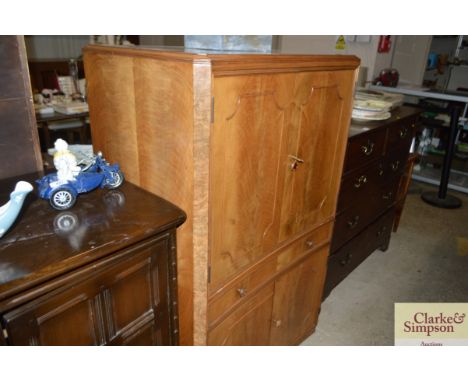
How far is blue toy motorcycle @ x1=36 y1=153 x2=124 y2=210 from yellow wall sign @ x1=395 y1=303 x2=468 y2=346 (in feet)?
3.98

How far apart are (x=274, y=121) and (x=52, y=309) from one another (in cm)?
74

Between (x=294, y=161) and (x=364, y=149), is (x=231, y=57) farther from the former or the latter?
(x=364, y=149)

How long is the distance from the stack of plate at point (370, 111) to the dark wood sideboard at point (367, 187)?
0.05 m

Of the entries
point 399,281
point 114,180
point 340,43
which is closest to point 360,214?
point 399,281

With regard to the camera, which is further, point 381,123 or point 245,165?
point 381,123

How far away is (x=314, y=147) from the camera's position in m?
1.31

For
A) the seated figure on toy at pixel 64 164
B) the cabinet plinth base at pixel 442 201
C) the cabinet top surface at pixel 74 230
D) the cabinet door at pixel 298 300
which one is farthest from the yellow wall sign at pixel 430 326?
the cabinet plinth base at pixel 442 201

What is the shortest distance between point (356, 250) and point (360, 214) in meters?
0.29

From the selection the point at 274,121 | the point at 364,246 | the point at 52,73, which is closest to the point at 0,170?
the point at 274,121

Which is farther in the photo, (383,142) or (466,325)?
(383,142)

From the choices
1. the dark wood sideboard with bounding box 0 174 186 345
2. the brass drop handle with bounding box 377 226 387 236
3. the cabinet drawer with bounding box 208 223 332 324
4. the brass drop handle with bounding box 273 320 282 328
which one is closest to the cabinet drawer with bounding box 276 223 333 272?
the cabinet drawer with bounding box 208 223 332 324

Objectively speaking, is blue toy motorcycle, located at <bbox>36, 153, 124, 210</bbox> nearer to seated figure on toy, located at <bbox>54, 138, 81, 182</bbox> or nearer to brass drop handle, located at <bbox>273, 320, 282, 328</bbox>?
seated figure on toy, located at <bbox>54, 138, 81, 182</bbox>

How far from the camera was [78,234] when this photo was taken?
816 millimetres

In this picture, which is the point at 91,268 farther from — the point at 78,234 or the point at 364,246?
the point at 364,246
